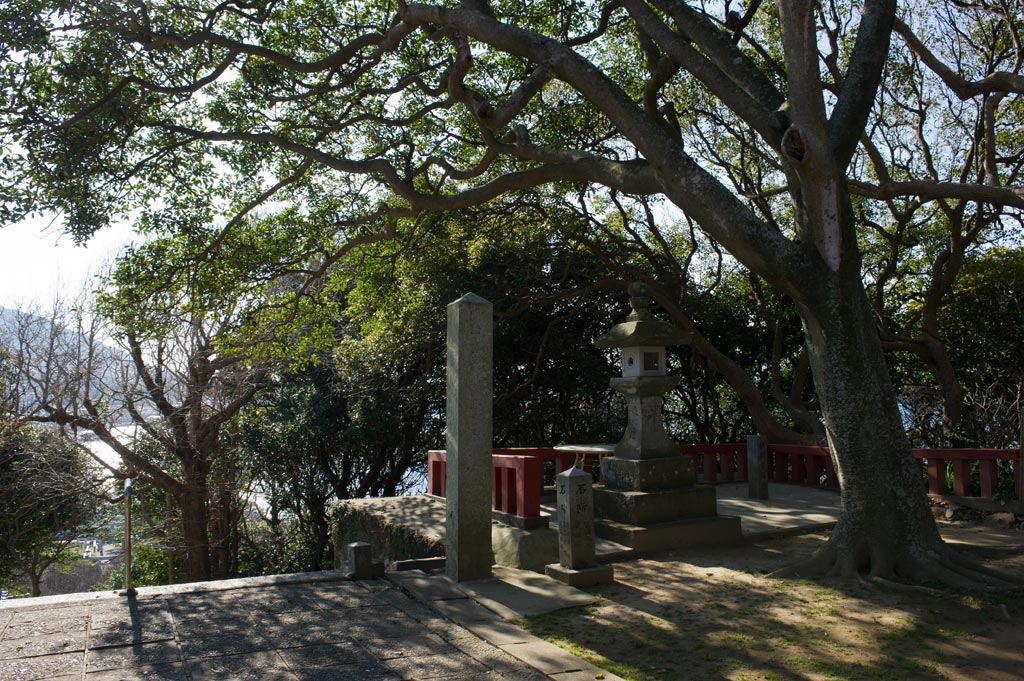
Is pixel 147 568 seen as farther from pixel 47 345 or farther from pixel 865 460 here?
pixel 865 460

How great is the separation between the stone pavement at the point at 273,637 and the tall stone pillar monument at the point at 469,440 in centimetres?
35

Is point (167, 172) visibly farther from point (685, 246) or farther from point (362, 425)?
point (685, 246)

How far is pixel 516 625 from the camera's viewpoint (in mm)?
5504

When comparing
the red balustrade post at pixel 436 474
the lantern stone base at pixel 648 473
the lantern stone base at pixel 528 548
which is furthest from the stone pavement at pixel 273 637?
the red balustrade post at pixel 436 474

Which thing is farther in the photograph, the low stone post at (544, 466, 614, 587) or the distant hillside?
the distant hillside

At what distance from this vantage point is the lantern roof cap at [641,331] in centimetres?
884

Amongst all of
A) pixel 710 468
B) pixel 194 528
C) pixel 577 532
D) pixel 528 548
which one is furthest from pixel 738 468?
pixel 194 528

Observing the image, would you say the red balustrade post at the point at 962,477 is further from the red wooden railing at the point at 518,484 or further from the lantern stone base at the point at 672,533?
the red wooden railing at the point at 518,484

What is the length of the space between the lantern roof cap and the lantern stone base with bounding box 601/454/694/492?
4.51ft

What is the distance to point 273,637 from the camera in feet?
17.0

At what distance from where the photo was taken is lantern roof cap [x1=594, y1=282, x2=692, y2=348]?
884 cm

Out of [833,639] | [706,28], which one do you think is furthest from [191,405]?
[833,639]

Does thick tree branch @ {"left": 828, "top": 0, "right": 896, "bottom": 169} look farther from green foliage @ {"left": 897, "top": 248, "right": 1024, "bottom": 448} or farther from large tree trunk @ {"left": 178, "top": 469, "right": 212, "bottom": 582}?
large tree trunk @ {"left": 178, "top": 469, "right": 212, "bottom": 582}

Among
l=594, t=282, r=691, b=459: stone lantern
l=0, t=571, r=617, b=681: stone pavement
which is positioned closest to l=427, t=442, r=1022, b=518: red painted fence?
l=594, t=282, r=691, b=459: stone lantern
